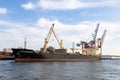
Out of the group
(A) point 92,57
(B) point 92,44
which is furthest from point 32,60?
(B) point 92,44

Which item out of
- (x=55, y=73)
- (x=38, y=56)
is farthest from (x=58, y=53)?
(x=55, y=73)

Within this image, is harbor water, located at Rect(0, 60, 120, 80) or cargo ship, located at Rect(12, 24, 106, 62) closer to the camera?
harbor water, located at Rect(0, 60, 120, 80)

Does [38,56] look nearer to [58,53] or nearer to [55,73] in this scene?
[58,53]

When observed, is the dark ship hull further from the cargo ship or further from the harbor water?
the harbor water

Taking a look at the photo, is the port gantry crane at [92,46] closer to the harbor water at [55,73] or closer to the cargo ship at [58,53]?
the cargo ship at [58,53]

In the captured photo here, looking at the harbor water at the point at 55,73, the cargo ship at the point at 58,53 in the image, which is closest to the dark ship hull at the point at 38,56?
the cargo ship at the point at 58,53

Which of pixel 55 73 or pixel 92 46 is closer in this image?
pixel 55 73

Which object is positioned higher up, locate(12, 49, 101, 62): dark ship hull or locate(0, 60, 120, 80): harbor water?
locate(12, 49, 101, 62): dark ship hull

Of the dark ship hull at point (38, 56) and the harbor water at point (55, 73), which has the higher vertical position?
the dark ship hull at point (38, 56)

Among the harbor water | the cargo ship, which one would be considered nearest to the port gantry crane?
the cargo ship

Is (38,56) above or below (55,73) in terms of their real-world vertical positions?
above

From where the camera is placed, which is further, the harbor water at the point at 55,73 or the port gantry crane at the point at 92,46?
the port gantry crane at the point at 92,46

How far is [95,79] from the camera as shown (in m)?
51.3

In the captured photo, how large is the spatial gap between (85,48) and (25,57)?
5955cm
